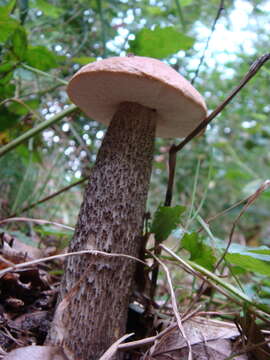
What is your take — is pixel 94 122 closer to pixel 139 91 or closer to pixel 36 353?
pixel 139 91

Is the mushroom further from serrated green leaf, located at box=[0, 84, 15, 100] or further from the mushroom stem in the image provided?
serrated green leaf, located at box=[0, 84, 15, 100]

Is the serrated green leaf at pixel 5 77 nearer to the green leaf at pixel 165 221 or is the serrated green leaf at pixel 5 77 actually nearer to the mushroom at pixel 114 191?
the mushroom at pixel 114 191

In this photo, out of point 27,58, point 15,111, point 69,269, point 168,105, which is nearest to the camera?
point 69,269

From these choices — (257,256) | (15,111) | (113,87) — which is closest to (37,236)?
(15,111)

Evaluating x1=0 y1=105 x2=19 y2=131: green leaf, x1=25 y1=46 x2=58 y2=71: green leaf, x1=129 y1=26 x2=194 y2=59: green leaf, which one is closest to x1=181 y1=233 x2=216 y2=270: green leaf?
x1=129 y1=26 x2=194 y2=59: green leaf

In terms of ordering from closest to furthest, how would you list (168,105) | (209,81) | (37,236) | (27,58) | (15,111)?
(168,105)
(27,58)
(15,111)
(37,236)
(209,81)

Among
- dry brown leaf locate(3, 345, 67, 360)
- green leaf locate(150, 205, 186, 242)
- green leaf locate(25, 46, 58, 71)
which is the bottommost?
dry brown leaf locate(3, 345, 67, 360)

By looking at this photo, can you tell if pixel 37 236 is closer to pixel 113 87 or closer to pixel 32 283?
pixel 32 283

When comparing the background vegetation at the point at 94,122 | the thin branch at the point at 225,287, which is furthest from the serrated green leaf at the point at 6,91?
the thin branch at the point at 225,287
